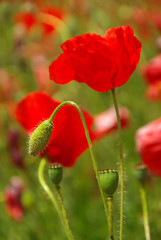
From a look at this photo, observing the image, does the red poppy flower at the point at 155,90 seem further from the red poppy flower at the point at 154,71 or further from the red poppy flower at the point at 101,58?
the red poppy flower at the point at 101,58

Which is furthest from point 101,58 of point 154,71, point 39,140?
point 154,71

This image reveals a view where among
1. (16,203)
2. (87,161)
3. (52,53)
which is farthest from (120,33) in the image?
(52,53)

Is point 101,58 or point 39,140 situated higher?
point 101,58

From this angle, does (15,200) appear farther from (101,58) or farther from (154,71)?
(101,58)

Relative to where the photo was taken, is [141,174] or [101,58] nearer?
[101,58]

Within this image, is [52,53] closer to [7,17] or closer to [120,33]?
[7,17]
